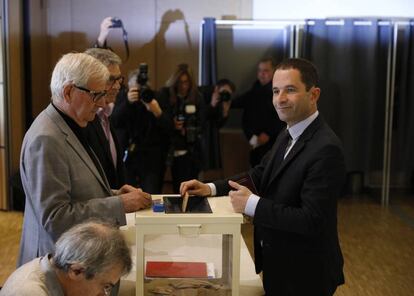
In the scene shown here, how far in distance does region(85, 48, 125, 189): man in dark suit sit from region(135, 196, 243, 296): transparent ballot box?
43 centimetres

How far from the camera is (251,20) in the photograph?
481 cm

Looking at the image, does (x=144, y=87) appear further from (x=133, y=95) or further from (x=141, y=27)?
(x=141, y=27)

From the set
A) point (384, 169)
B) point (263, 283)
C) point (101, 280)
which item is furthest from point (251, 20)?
point (101, 280)

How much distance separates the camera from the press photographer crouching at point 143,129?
3.47 metres

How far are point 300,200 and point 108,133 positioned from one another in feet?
3.75

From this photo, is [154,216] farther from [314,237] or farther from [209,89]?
[209,89]

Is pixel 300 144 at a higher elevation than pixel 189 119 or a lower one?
higher

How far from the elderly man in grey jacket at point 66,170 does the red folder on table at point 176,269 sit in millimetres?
252

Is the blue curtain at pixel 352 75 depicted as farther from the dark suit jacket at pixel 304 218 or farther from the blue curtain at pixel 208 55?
the dark suit jacket at pixel 304 218

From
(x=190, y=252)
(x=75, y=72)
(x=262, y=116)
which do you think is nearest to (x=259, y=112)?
(x=262, y=116)

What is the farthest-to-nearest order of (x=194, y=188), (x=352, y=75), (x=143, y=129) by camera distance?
(x=352, y=75) → (x=143, y=129) → (x=194, y=188)

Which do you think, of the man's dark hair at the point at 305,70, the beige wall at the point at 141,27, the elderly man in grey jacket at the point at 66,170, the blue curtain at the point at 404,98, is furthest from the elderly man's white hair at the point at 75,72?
the blue curtain at the point at 404,98

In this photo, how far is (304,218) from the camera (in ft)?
4.78

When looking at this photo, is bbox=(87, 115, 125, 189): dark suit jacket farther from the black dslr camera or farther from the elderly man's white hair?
the black dslr camera
